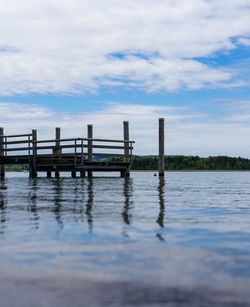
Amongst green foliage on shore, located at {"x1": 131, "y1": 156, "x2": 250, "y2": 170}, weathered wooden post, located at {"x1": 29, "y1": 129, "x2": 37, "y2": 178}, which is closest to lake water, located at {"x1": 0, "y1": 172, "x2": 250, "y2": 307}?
weathered wooden post, located at {"x1": 29, "y1": 129, "x2": 37, "y2": 178}

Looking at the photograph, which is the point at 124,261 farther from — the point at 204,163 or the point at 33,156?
the point at 204,163

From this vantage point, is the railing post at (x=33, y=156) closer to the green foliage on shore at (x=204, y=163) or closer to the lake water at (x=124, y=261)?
the lake water at (x=124, y=261)

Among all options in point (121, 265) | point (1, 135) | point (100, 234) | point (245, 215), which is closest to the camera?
point (121, 265)

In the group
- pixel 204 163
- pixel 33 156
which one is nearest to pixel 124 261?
pixel 33 156

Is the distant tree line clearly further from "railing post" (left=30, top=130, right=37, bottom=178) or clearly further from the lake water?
the lake water

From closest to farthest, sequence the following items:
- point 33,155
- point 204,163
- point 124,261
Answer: point 124,261
point 33,155
point 204,163

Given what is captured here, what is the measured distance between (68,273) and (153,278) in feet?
2.01

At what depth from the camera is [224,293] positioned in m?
2.58

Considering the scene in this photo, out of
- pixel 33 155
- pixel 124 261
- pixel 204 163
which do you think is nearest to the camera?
pixel 124 261

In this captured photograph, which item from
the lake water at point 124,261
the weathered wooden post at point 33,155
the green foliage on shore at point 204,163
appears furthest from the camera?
the green foliage on shore at point 204,163

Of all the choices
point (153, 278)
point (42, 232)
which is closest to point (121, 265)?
point (153, 278)

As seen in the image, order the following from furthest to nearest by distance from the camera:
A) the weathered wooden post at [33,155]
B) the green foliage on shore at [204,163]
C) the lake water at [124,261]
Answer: the green foliage on shore at [204,163]
the weathered wooden post at [33,155]
the lake water at [124,261]

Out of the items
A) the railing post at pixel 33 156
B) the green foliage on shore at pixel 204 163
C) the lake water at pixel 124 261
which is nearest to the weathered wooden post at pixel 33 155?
the railing post at pixel 33 156

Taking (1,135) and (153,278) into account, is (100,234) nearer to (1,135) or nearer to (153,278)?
(153,278)
